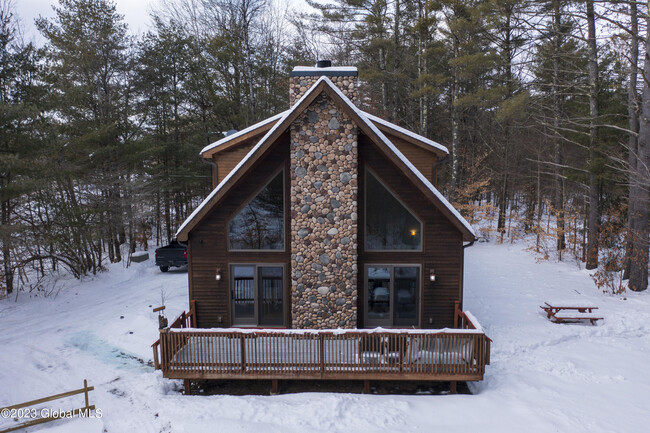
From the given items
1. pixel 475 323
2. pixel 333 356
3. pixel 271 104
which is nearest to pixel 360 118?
pixel 475 323

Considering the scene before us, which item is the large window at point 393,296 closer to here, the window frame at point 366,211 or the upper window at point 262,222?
the window frame at point 366,211

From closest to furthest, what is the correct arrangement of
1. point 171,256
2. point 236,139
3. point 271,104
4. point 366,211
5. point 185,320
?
point 185,320 → point 366,211 → point 236,139 → point 171,256 → point 271,104

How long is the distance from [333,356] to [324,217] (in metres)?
2.94

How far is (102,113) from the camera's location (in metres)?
17.1

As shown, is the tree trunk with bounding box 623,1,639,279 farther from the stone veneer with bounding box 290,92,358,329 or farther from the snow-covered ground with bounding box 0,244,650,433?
the stone veneer with bounding box 290,92,358,329

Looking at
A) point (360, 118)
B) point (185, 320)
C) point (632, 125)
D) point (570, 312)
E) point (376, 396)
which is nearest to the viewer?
point (376, 396)

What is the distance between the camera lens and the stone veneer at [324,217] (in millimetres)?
7996

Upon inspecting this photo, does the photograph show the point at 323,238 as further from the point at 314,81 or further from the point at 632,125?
the point at 632,125

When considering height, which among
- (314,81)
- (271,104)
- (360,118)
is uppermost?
(271,104)

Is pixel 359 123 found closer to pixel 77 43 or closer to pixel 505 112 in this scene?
pixel 505 112

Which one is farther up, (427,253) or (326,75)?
(326,75)

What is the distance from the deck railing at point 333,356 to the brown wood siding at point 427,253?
4.78 ft

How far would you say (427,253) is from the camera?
8594mm

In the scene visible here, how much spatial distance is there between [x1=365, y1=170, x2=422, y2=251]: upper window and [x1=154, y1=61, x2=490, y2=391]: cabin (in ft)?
0.08
